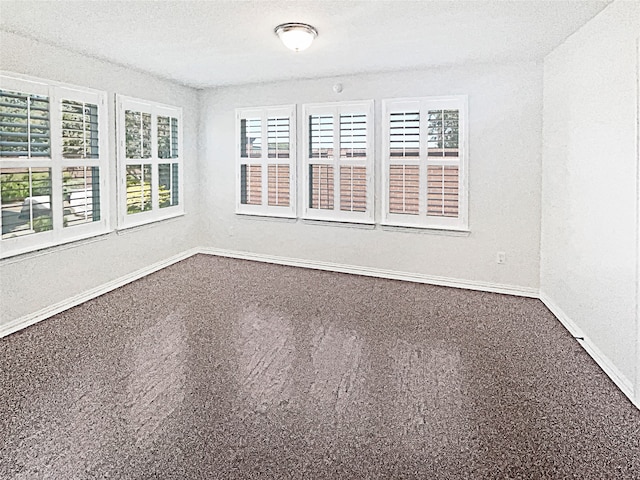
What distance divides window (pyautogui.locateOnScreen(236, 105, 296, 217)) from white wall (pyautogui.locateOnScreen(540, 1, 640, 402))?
307 cm

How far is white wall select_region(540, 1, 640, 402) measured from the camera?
2836 mm

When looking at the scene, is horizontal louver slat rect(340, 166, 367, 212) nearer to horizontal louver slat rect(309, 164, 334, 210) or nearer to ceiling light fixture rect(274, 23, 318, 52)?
horizontal louver slat rect(309, 164, 334, 210)

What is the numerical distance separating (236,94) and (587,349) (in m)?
5.08

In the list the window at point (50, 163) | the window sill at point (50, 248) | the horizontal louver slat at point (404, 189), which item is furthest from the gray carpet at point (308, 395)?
the horizontal louver slat at point (404, 189)

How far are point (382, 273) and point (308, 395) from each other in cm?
299

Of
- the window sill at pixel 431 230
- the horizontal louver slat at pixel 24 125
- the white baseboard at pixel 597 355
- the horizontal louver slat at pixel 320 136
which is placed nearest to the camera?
the white baseboard at pixel 597 355

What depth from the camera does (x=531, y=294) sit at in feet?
15.8

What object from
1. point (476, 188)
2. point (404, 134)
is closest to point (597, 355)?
point (476, 188)

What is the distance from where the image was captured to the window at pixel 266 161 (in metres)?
6.03

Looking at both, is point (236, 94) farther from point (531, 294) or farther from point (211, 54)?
point (531, 294)

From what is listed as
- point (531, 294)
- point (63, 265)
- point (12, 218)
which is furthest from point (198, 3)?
point (531, 294)

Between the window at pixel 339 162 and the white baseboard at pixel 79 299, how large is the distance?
2.00 metres

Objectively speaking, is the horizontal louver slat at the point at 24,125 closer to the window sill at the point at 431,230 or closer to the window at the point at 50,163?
the window at the point at 50,163

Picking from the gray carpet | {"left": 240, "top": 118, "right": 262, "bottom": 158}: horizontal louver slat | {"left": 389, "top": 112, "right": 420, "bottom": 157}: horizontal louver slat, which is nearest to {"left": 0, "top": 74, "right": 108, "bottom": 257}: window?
the gray carpet
